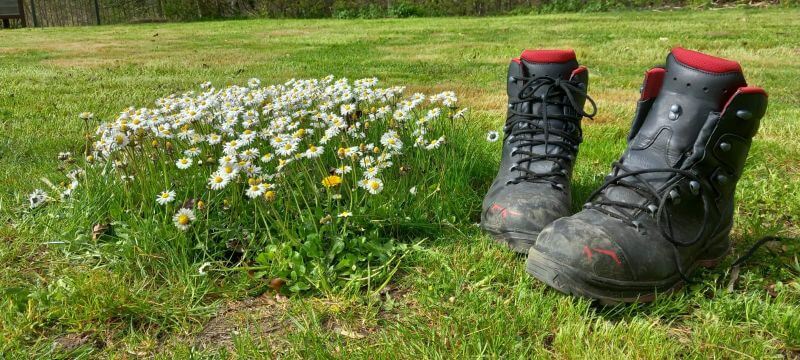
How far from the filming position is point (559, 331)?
150 cm

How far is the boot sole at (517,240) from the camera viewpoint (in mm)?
1901

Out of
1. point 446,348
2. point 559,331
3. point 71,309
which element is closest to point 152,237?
point 71,309

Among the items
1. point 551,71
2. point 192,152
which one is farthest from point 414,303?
point 551,71

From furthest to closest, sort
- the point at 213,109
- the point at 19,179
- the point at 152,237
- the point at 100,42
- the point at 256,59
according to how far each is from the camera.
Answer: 1. the point at 100,42
2. the point at 256,59
3. the point at 19,179
4. the point at 213,109
5. the point at 152,237

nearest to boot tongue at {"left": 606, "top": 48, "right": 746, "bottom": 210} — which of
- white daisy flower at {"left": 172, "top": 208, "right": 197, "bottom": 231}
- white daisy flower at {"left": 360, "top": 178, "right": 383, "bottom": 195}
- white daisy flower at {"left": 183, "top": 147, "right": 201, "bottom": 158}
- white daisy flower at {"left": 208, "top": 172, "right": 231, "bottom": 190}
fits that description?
white daisy flower at {"left": 360, "top": 178, "right": 383, "bottom": 195}

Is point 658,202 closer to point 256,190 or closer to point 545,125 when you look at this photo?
point 545,125

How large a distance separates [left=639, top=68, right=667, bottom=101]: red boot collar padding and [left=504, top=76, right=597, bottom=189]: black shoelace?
312 millimetres

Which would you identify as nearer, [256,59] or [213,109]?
[213,109]

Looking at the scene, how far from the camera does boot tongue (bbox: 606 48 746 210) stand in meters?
1.69

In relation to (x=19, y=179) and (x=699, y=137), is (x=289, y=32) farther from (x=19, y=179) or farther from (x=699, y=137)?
(x=699, y=137)

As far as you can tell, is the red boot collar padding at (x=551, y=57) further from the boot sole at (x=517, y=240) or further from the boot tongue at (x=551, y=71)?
the boot sole at (x=517, y=240)

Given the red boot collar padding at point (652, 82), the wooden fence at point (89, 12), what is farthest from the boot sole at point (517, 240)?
the wooden fence at point (89, 12)

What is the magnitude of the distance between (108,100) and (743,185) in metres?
4.96

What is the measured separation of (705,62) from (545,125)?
1.98ft
